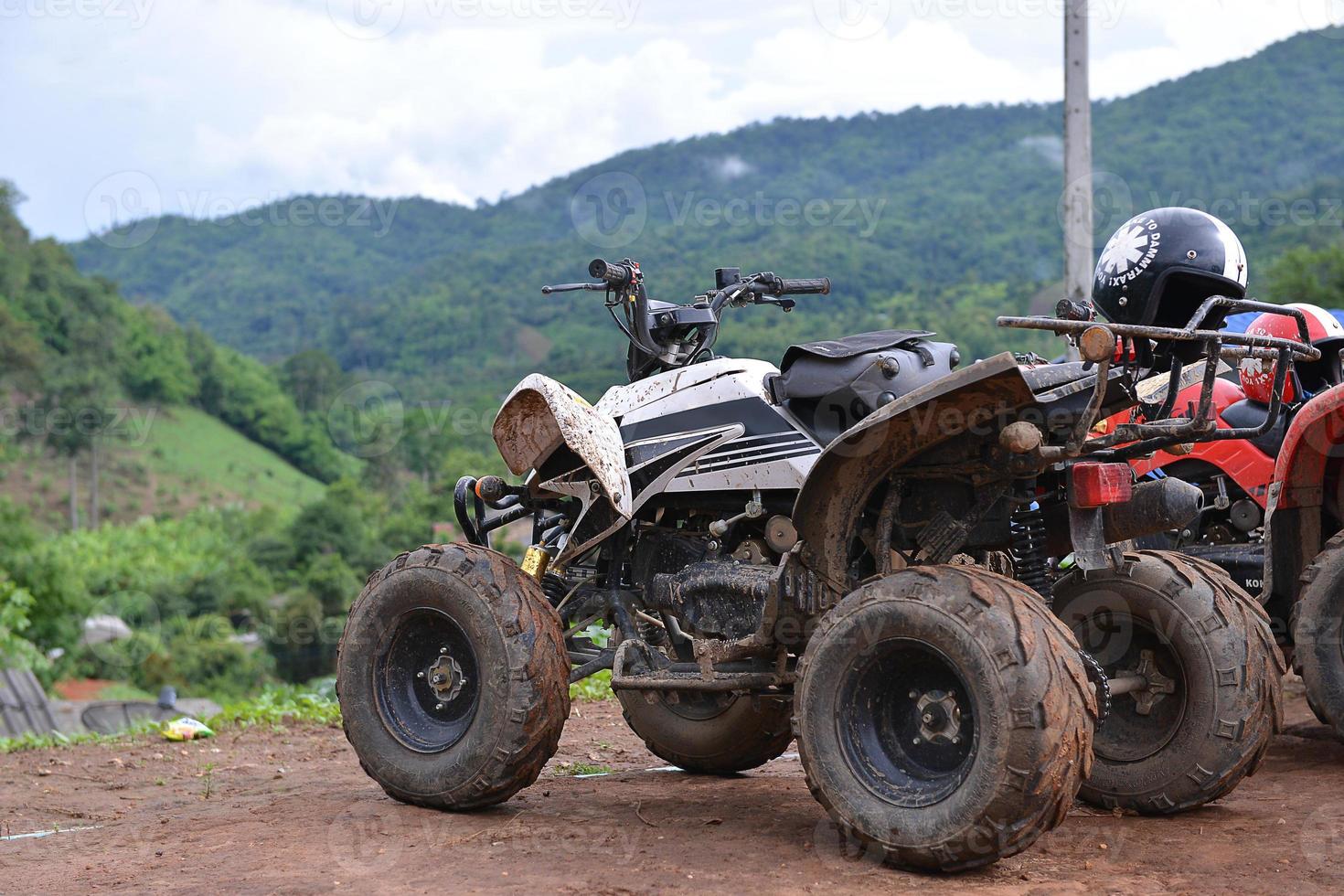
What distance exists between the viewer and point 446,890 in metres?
4.28

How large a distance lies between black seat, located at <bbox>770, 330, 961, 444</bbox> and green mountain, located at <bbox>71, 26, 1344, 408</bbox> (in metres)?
4.63

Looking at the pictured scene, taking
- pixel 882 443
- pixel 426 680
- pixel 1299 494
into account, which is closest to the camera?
pixel 882 443

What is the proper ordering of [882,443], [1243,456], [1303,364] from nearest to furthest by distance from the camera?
[882,443] → [1303,364] → [1243,456]

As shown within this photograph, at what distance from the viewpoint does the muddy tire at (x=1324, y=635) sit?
605cm

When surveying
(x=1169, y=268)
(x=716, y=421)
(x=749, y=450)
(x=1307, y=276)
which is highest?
(x=1307, y=276)

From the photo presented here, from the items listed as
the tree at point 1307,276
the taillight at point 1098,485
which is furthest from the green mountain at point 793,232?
the tree at point 1307,276

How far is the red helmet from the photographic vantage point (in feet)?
22.6

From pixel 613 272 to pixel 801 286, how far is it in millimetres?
912

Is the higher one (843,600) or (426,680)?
(843,600)

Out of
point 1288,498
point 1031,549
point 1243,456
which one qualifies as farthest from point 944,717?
point 1243,456

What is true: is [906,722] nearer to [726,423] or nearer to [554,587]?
[726,423]

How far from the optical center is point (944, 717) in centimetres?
445

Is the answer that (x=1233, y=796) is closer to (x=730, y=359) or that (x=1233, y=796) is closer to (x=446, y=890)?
(x=730, y=359)

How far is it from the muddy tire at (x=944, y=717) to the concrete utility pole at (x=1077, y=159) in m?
6.35
